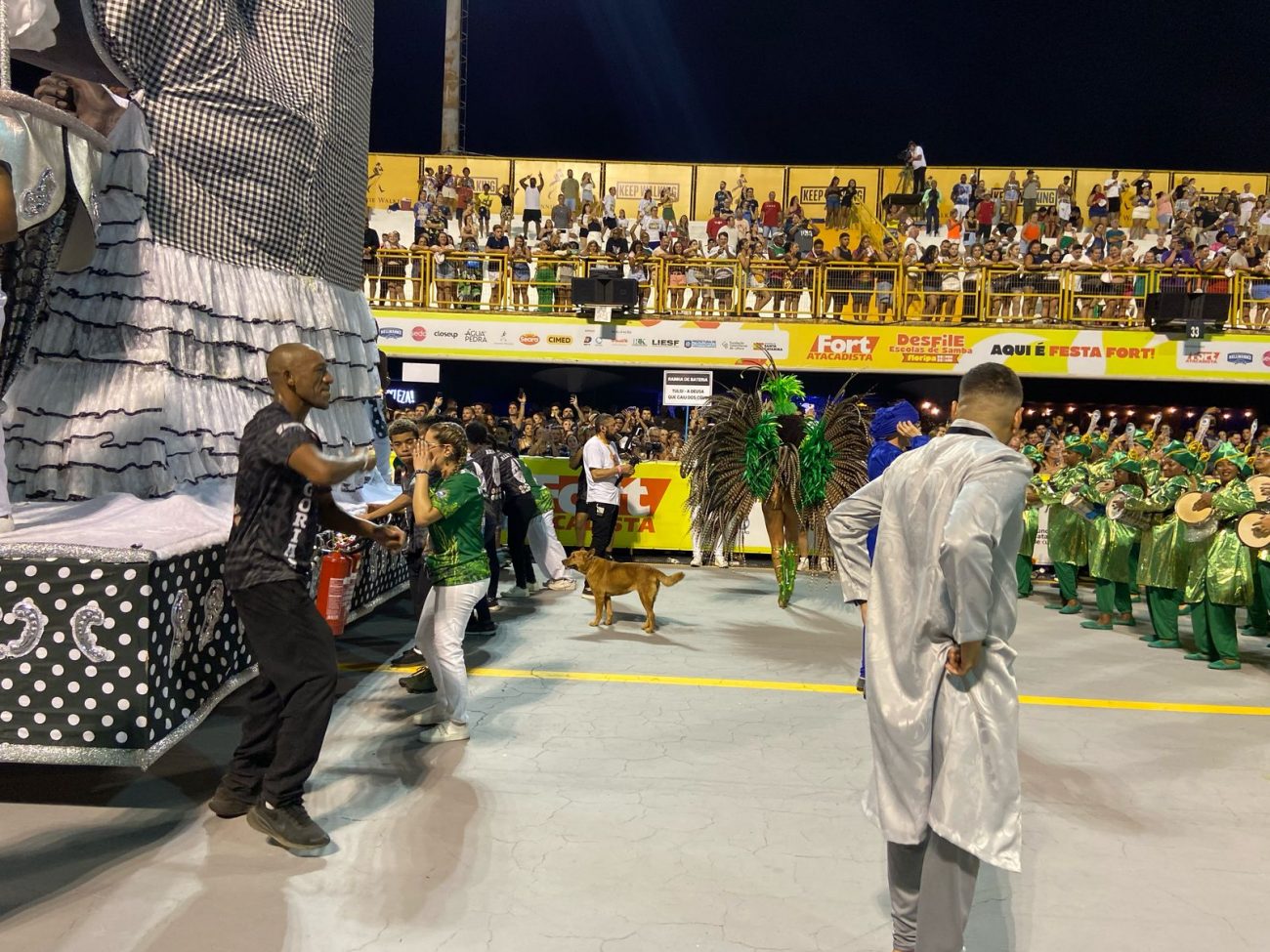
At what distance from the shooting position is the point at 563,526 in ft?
43.0

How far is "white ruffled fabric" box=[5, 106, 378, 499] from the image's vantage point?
183 inches

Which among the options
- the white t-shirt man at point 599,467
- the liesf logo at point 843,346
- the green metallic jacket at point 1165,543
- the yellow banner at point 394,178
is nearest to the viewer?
the green metallic jacket at point 1165,543

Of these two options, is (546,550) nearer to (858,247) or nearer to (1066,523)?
(1066,523)

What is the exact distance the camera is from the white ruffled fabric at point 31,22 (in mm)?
4113

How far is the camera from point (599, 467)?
11102 mm

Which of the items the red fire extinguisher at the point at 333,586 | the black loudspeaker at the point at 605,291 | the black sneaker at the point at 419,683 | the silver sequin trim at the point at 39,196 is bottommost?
the black sneaker at the point at 419,683

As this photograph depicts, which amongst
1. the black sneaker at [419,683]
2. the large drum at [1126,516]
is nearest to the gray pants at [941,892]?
the black sneaker at [419,683]

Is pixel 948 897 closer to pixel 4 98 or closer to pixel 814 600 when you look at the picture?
pixel 4 98

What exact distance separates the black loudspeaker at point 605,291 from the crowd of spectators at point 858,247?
958 millimetres

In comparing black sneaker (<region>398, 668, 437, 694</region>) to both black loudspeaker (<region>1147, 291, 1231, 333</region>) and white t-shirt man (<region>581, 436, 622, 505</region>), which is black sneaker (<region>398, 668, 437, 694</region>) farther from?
black loudspeaker (<region>1147, 291, 1231, 333</region>)

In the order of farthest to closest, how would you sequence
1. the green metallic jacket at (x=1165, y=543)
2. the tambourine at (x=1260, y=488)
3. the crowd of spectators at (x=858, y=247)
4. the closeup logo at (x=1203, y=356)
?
1. the crowd of spectators at (x=858, y=247)
2. the closeup logo at (x=1203, y=356)
3. the green metallic jacket at (x=1165, y=543)
4. the tambourine at (x=1260, y=488)

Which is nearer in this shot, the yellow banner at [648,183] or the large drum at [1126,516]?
the large drum at [1126,516]

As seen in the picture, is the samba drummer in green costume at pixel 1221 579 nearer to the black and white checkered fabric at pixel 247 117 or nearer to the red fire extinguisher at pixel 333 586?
the red fire extinguisher at pixel 333 586

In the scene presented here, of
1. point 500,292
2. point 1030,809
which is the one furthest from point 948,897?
point 500,292
